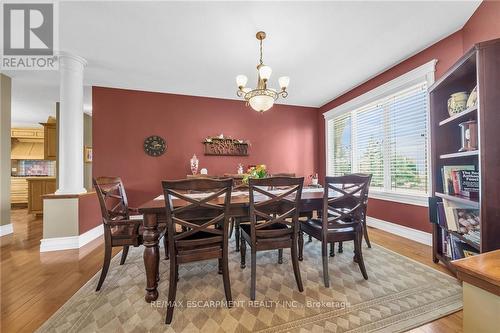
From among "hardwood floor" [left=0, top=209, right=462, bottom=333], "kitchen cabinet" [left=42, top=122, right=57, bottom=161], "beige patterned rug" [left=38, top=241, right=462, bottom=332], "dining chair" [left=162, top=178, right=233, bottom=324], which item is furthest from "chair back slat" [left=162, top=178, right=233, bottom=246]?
"kitchen cabinet" [left=42, top=122, right=57, bottom=161]

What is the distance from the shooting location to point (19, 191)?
5.82m

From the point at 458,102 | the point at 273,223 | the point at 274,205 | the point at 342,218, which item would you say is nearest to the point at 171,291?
the point at 273,223

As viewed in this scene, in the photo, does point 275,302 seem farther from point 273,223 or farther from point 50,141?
point 50,141

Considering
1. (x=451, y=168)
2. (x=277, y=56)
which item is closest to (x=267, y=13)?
(x=277, y=56)

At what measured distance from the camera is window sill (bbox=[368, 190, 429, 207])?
270 centimetres

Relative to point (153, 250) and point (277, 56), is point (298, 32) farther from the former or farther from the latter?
point (153, 250)

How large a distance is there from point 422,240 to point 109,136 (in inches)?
214

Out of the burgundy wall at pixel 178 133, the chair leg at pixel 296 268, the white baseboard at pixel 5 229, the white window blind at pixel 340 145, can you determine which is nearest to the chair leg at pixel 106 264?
the chair leg at pixel 296 268

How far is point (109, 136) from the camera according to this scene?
3.80 meters

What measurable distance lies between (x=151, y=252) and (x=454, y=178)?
9.36ft

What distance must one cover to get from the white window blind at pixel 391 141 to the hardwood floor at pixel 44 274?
2.99 feet

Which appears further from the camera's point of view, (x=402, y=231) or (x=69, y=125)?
(x=402, y=231)

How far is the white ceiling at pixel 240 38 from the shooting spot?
1966 millimetres

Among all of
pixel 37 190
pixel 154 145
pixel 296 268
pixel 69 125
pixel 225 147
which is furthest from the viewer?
pixel 37 190
